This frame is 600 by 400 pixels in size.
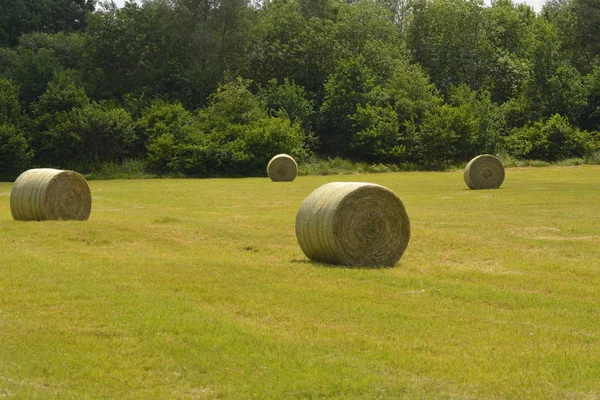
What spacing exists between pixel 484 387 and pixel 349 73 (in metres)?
67.7

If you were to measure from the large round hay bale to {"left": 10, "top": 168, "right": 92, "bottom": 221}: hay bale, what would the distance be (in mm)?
21103

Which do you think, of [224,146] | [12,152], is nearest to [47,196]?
[224,146]

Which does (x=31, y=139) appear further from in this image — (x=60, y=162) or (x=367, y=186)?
(x=367, y=186)

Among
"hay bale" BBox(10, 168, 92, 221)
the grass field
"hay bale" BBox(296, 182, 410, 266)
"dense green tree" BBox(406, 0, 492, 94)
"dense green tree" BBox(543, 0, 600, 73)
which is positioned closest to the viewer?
the grass field

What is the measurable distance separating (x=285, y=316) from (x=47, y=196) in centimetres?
1354

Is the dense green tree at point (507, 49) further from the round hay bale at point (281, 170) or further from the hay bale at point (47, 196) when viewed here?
the hay bale at point (47, 196)

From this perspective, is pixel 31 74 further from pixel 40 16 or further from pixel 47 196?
pixel 47 196

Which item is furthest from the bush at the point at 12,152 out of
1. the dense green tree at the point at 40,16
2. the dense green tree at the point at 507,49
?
the dense green tree at the point at 507,49

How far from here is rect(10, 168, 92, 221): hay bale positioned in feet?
76.3

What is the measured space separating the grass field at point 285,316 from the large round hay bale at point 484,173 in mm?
18050

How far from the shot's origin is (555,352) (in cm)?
973

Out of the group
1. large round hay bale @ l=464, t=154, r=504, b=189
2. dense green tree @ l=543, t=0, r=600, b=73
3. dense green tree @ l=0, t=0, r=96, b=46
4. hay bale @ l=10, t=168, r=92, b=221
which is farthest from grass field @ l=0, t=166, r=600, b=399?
dense green tree @ l=0, t=0, r=96, b=46

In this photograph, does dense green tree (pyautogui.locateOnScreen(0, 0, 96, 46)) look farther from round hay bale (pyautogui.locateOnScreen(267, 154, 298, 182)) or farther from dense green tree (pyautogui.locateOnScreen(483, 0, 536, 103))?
round hay bale (pyautogui.locateOnScreen(267, 154, 298, 182))

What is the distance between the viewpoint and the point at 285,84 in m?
77.2
